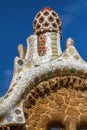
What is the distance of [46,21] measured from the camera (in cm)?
1309

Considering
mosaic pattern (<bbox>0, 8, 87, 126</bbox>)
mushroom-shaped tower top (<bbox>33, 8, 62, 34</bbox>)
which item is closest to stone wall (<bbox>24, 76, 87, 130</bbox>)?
mosaic pattern (<bbox>0, 8, 87, 126</bbox>)

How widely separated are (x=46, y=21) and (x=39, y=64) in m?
1.81

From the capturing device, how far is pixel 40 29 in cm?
1305

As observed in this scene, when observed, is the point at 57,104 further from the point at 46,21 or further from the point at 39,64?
the point at 46,21

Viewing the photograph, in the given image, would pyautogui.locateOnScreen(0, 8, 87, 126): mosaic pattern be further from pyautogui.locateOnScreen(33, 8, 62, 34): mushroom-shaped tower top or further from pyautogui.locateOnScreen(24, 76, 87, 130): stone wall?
pyautogui.locateOnScreen(24, 76, 87, 130): stone wall

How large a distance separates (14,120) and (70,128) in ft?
4.38

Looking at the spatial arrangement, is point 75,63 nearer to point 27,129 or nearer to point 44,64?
point 44,64

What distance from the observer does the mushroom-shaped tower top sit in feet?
42.7

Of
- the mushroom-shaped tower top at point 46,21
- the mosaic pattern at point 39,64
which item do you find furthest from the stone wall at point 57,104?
the mushroom-shaped tower top at point 46,21

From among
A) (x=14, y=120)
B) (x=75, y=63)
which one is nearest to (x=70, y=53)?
(x=75, y=63)

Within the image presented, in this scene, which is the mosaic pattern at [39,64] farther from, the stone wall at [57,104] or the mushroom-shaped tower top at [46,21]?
the stone wall at [57,104]

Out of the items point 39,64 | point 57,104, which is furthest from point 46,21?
point 57,104

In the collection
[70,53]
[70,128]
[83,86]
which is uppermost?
[70,53]

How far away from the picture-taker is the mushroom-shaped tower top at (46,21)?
513 inches
